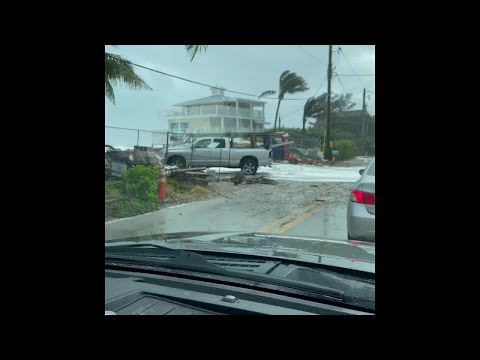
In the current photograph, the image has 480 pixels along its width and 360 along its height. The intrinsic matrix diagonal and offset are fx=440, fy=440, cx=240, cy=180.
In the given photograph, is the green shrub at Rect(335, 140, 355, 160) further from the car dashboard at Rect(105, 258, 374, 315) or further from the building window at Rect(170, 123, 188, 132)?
the car dashboard at Rect(105, 258, 374, 315)

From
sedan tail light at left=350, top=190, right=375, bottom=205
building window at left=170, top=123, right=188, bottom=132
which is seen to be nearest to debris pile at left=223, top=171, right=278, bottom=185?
building window at left=170, top=123, right=188, bottom=132

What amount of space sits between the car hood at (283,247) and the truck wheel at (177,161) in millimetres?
11892

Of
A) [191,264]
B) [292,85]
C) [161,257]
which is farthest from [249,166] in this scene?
[191,264]

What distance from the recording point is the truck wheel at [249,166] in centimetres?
1714

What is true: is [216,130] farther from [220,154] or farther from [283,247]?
[283,247]

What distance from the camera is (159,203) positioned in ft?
35.6

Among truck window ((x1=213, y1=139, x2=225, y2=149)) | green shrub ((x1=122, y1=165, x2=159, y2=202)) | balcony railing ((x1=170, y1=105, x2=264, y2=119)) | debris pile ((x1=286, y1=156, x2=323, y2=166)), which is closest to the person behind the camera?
green shrub ((x1=122, y1=165, x2=159, y2=202))

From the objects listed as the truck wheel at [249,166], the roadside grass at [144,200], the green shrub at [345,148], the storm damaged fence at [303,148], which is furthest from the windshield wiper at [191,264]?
the green shrub at [345,148]

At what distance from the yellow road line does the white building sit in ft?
23.5

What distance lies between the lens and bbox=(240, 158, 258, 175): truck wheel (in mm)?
17141

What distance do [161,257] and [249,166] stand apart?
47.6 ft
